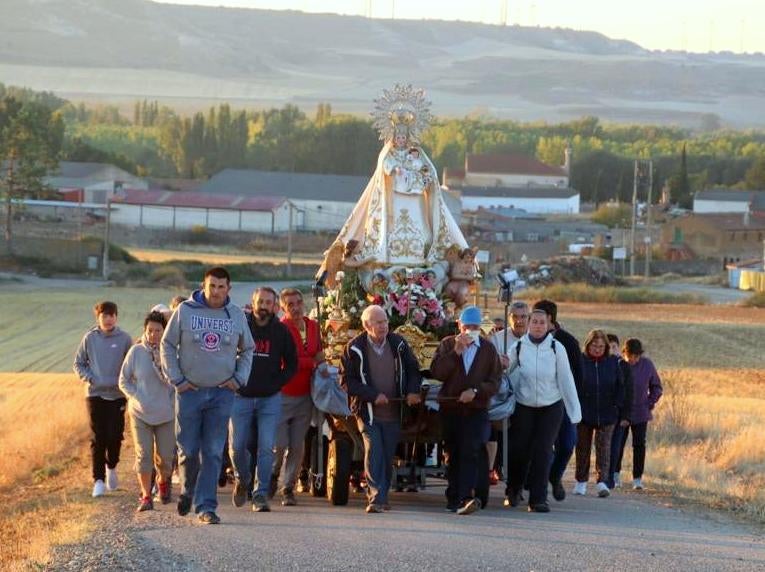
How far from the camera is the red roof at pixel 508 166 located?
528ft

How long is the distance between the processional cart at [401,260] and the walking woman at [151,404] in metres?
1.50

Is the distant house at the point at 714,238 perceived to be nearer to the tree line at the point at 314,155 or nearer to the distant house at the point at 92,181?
the tree line at the point at 314,155

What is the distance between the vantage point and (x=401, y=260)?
1803 cm

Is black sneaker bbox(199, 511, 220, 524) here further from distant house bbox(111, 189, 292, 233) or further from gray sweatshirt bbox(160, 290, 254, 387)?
distant house bbox(111, 189, 292, 233)

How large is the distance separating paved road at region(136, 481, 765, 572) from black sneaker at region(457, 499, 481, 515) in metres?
0.10

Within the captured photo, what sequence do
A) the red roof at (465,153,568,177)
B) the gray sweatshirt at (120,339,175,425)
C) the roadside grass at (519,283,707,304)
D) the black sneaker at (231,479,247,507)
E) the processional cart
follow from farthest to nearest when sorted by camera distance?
the red roof at (465,153,568,177) → the roadside grass at (519,283,707,304) → the processional cart → the gray sweatshirt at (120,339,175,425) → the black sneaker at (231,479,247,507)

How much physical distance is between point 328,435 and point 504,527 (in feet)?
8.41

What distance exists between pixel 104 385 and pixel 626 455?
7770 mm

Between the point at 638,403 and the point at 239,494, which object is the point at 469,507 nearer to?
the point at 239,494

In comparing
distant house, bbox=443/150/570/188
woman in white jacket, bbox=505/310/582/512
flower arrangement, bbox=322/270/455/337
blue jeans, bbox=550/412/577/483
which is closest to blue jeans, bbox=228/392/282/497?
woman in white jacket, bbox=505/310/582/512

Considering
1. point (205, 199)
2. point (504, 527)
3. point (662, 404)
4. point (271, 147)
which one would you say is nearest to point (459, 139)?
point (271, 147)

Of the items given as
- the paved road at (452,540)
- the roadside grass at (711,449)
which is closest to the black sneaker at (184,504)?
the paved road at (452,540)

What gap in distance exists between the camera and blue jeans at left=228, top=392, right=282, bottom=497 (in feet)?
49.3

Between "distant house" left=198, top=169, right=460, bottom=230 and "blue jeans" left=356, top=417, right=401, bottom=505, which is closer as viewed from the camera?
"blue jeans" left=356, top=417, right=401, bottom=505
